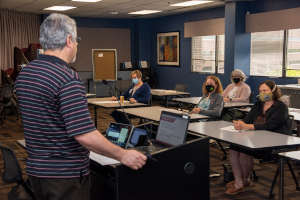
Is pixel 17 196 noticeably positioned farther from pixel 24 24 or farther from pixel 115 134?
pixel 24 24

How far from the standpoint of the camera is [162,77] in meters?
13.3

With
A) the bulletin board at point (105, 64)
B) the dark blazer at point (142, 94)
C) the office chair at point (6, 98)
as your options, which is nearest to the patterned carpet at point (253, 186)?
the dark blazer at point (142, 94)

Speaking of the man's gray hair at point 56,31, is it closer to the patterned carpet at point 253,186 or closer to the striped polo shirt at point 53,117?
the striped polo shirt at point 53,117

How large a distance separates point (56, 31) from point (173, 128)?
1032mm

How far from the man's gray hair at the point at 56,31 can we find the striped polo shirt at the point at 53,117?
0.21ft

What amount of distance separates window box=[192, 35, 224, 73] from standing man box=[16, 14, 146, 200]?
9307 mm

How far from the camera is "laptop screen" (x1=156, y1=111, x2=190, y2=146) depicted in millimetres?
2304

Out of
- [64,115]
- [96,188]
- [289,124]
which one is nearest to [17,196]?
[96,188]

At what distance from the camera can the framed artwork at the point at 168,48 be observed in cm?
1243

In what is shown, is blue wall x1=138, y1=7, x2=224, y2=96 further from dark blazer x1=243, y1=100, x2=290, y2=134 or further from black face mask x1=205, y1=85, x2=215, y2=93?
dark blazer x1=243, y1=100, x2=290, y2=134

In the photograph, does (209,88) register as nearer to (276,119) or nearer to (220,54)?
(276,119)

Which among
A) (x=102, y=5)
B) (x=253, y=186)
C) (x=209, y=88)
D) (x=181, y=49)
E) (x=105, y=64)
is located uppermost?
(x=102, y=5)

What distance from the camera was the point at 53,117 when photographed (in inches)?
65.9

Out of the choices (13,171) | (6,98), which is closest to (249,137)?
(13,171)
